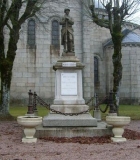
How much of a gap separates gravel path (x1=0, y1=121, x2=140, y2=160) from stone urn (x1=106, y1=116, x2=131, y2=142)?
0.32 meters

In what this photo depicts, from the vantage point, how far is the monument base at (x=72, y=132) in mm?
9297

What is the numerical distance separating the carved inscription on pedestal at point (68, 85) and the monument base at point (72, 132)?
56.3 inches

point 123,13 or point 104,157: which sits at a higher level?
point 123,13

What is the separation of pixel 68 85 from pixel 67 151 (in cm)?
363

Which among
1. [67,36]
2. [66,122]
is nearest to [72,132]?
[66,122]

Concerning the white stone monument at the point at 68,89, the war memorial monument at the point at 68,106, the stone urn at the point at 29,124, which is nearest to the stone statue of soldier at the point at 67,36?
the war memorial monument at the point at 68,106

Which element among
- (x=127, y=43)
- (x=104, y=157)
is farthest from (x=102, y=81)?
(x=104, y=157)

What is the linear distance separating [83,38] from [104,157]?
770 inches

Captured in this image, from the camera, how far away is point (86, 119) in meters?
9.77

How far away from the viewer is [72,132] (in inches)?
372

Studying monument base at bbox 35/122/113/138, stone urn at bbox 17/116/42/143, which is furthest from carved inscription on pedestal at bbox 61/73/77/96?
stone urn at bbox 17/116/42/143

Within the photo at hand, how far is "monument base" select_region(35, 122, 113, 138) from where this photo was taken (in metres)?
9.30

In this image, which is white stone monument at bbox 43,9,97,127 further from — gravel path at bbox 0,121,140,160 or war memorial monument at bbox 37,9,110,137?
gravel path at bbox 0,121,140,160

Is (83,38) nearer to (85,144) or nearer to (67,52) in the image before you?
(67,52)
